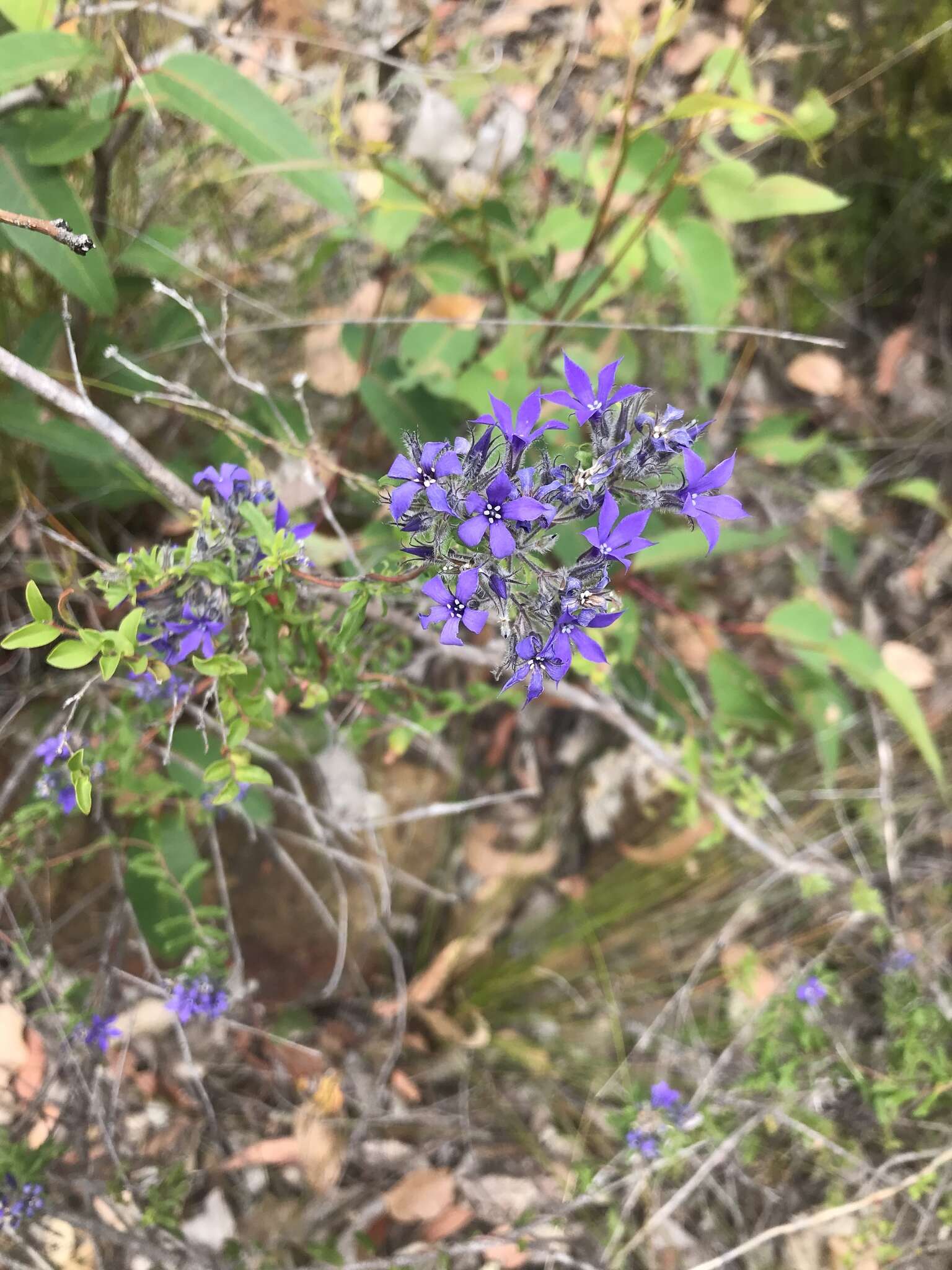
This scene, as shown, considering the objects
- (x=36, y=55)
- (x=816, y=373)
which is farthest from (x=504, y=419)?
(x=816, y=373)

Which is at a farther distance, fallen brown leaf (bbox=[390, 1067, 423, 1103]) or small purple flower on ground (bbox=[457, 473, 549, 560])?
fallen brown leaf (bbox=[390, 1067, 423, 1103])

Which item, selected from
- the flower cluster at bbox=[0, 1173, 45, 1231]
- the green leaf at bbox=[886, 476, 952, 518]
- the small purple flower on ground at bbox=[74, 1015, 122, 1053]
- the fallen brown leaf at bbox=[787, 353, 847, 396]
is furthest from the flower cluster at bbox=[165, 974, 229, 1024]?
the fallen brown leaf at bbox=[787, 353, 847, 396]

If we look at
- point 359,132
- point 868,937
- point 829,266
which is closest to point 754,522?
point 829,266

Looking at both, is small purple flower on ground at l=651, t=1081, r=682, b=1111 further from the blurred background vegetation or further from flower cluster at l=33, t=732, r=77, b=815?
flower cluster at l=33, t=732, r=77, b=815

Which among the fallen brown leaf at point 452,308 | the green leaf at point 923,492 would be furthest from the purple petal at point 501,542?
the green leaf at point 923,492

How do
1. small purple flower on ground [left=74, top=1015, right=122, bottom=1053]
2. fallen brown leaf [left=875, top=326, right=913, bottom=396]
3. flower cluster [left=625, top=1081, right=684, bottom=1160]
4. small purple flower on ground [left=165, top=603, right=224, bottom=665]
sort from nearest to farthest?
small purple flower on ground [left=165, top=603, right=224, bottom=665]
small purple flower on ground [left=74, top=1015, right=122, bottom=1053]
flower cluster [left=625, top=1081, right=684, bottom=1160]
fallen brown leaf [left=875, top=326, right=913, bottom=396]

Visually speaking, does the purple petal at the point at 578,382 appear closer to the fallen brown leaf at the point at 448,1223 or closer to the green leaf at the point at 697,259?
the green leaf at the point at 697,259

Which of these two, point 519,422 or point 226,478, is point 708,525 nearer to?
point 519,422

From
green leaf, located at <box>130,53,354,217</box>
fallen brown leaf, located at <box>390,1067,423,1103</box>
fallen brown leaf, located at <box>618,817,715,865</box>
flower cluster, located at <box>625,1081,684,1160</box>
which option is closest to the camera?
green leaf, located at <box>130,53,354,217</box>
